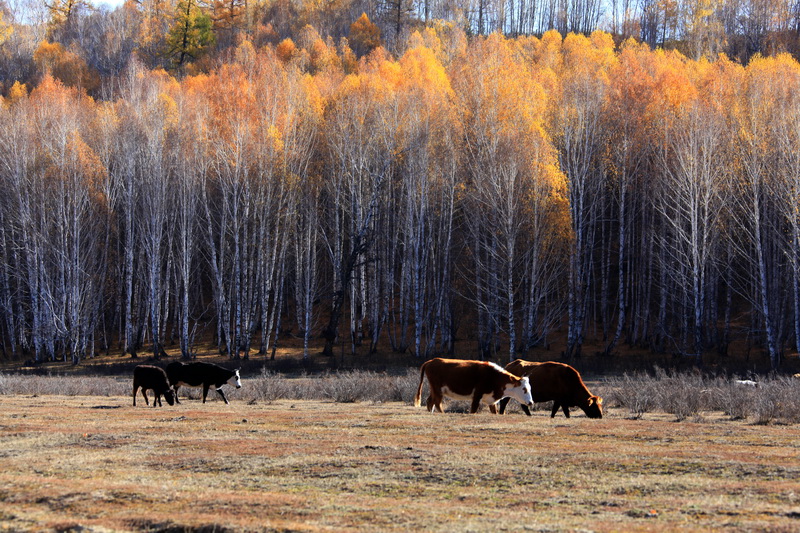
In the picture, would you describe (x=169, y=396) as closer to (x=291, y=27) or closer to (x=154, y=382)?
(x=154, y=382)

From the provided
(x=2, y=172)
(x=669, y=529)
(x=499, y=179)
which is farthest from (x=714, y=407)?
(x=2, y=172)

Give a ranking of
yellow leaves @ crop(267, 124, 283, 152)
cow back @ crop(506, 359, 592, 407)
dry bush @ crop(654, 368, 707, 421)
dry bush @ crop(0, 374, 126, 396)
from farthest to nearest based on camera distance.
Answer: yellow leaves @ crop(267, 124, 283, 152) < dry bush @ crop(0, 374, 126, 396) < dry bush @ crop(654, 368, 707, 421) < cow back @ crop(506, 359, 592, 407)

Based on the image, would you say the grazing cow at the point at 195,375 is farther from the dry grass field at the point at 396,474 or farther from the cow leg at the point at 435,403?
the cow leg at the point at 435,403

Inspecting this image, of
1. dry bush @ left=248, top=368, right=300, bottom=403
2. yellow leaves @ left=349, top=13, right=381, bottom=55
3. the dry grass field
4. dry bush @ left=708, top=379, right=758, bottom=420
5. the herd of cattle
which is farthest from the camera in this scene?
yellow leaves @ left=349, top=13, right=381, bottom=55

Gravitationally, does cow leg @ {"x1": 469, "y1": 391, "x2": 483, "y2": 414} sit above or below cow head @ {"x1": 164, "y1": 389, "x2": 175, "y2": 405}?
above

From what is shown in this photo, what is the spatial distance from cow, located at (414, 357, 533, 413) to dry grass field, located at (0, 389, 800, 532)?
0.46m

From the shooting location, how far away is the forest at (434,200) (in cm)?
3538

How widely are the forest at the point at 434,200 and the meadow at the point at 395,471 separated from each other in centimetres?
2011

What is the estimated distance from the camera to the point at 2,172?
44.1 meters

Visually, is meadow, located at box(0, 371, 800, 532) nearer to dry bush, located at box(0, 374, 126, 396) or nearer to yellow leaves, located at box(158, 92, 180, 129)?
dry bush, located at box(0, 374, 126, 396)

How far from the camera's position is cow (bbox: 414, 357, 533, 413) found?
50.6 feet

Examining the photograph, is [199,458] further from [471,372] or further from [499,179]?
[499,179]

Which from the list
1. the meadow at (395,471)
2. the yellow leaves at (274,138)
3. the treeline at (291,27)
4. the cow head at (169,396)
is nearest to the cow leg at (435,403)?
the meadow at (395,471)

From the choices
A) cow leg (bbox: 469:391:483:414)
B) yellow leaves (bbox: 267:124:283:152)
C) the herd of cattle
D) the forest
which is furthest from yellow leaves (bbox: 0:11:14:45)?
cow leg (bbox: 469:391:483:414)
